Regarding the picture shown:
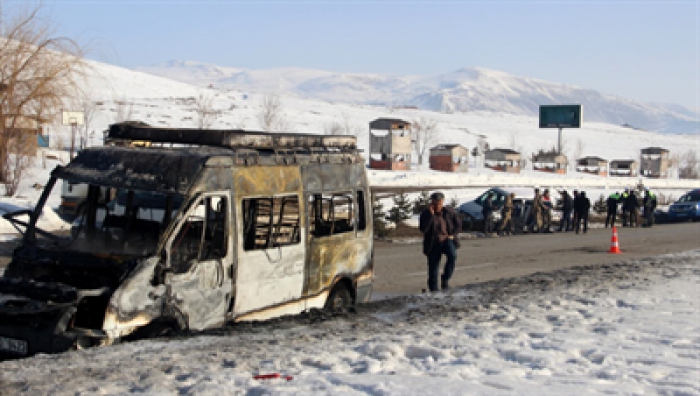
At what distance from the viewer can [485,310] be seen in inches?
434

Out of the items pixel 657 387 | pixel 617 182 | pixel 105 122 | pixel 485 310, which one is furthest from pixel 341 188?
pixel 105 122

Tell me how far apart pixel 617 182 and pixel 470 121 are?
329 feet

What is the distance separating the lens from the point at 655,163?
105 m

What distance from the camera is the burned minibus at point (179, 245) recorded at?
25.9 feet

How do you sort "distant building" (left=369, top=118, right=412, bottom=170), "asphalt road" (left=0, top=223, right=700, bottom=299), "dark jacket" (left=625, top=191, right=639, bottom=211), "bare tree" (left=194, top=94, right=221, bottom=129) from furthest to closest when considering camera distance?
"bare tree" (left=194, top=94, right=221, bottom=129) → "distant building" (left=369, top=118, right=412, bottom=170) → "dark jacket" (left=625, top=191, right=639, bottom=211) → "asphalt road" (left=0, top=223, right=700, bottom=299)

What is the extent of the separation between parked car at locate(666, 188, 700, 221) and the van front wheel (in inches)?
1322

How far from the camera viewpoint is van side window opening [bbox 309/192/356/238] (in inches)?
426

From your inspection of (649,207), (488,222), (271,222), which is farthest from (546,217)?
(271,222)

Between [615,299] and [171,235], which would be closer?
[171,235]

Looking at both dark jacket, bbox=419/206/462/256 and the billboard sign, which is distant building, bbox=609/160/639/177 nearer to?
the billboard sign

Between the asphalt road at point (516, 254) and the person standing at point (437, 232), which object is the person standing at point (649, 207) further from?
the person standing at point (437, 232)

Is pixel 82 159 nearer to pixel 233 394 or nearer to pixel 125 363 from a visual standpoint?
pixel 125 363

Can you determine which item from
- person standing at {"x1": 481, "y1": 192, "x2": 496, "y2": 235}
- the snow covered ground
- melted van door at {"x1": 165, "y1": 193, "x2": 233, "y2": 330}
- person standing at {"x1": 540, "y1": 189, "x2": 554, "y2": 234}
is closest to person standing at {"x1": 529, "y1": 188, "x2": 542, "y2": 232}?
person standing at {"x1": 540, "y1": 189, "x2": 554, "y2": 234}

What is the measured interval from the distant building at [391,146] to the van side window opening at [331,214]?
63.6m
